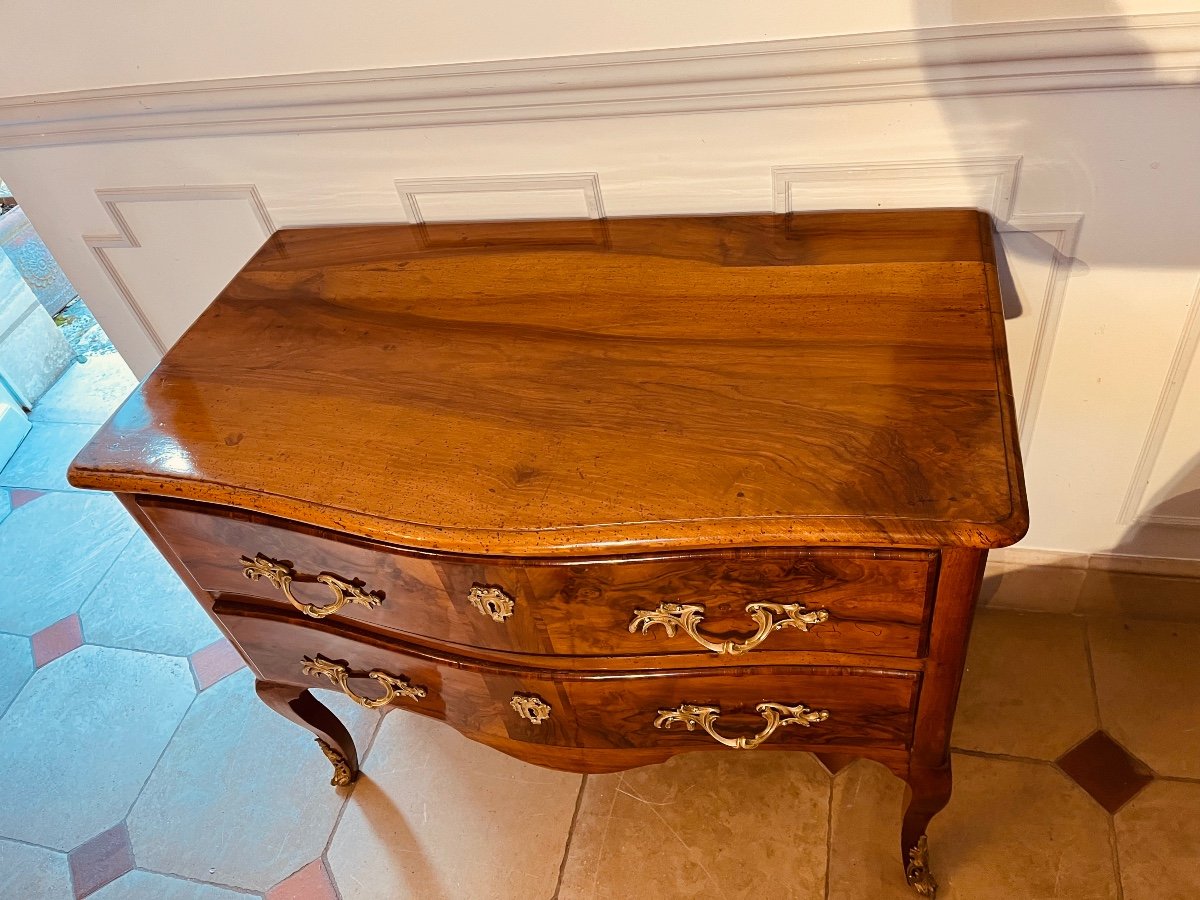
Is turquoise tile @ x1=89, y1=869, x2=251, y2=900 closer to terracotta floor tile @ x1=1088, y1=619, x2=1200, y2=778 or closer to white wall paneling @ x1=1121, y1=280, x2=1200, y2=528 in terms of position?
terracotta floor tile @ x1=1088, y1=619, x2=1200, y2=778

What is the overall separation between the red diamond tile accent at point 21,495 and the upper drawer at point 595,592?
4.90ft

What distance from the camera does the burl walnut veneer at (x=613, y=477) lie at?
2.62 feet

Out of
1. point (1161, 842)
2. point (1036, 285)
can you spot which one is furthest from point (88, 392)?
point (1161, 842)

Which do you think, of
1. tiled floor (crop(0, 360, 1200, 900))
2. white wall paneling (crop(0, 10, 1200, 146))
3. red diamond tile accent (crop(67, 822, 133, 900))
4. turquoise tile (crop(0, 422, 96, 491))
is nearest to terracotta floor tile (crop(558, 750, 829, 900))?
tiled floor (crop(0, 360, 1200, 900))

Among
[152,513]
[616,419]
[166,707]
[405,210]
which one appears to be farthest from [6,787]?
[616,419]

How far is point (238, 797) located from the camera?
61.1 inches

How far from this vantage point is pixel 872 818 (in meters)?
1.36

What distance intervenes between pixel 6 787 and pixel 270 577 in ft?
3.49

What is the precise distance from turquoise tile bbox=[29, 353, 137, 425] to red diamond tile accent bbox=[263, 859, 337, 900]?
1.50 meters

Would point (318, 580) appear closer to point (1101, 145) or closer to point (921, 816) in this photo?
point (921, 816)

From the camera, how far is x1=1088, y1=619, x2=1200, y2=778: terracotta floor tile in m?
1.38

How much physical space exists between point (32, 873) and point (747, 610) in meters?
1.40

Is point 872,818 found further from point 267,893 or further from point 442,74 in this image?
point 442,74

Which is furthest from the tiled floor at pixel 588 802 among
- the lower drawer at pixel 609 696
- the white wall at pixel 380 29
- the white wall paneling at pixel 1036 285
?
the white wall at pixel 380 29
